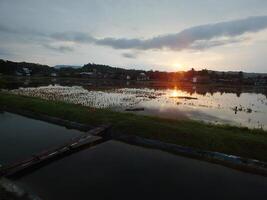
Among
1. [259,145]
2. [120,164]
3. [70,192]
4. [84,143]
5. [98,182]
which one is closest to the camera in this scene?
[70,192]

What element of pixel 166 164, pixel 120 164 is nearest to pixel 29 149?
pixel 120 164

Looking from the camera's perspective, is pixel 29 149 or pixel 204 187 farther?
pixel 29 149

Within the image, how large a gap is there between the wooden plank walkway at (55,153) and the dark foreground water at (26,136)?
125cm

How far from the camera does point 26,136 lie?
1378 centimetres

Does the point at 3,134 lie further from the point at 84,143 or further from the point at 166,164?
the point at 166,164

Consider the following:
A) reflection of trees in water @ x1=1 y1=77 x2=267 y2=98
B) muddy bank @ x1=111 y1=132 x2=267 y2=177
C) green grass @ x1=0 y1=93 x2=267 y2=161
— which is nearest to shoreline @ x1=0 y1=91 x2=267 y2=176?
muddy bank @ x1=111 y1=132 x2=267 y2=177

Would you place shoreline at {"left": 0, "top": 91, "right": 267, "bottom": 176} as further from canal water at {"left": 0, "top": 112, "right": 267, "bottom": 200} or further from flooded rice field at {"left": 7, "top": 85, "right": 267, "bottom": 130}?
flooded rice field at {"left": 7, "top": 85, "right": 267, "bottom": 130}

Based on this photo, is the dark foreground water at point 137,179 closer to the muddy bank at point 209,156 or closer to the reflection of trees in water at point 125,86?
the muddy bank at point 209,156

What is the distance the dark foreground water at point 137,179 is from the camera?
7887mm

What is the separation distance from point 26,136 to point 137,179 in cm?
775

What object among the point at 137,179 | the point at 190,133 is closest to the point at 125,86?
the point at 190,133

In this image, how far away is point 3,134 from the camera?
14.1m

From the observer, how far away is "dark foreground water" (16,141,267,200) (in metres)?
7.89

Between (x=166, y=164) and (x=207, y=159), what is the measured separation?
1894 millimetres
